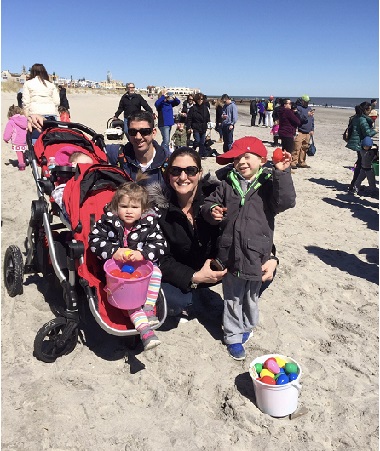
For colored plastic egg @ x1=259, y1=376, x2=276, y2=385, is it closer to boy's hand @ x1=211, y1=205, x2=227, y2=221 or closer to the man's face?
boy's hand @ x1=211, y1=205, x2=227, y2=221

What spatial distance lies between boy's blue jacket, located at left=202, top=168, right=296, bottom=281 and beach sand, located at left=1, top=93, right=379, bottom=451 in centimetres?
97

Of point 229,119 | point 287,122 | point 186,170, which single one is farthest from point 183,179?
point 229,119

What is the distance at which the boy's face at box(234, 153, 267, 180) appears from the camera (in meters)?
3.11

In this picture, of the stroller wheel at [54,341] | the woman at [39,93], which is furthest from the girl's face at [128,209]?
the woman at [39,93]

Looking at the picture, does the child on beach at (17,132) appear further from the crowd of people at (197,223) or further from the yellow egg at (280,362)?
the yellow egg at (280,362)

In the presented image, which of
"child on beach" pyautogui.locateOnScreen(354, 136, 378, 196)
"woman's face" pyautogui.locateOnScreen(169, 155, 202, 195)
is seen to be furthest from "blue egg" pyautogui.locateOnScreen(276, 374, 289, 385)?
"child on beach" pyautogui.locateOnScreen(354, 136, 378, 196)

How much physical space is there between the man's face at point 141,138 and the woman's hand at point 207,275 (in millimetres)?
1313

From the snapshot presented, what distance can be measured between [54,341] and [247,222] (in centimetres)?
195

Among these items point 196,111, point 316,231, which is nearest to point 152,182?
point 316,231

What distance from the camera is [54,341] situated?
3.45 m

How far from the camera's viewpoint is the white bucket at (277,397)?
2.84 meters

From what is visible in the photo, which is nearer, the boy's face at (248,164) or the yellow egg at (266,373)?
the yellow egg at (266,373)

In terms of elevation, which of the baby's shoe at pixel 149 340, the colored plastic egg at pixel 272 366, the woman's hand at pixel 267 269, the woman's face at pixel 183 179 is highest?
the woman's face at pixel 183 179

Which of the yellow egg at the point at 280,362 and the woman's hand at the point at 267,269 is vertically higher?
the woman's hand at the point at 267,269
